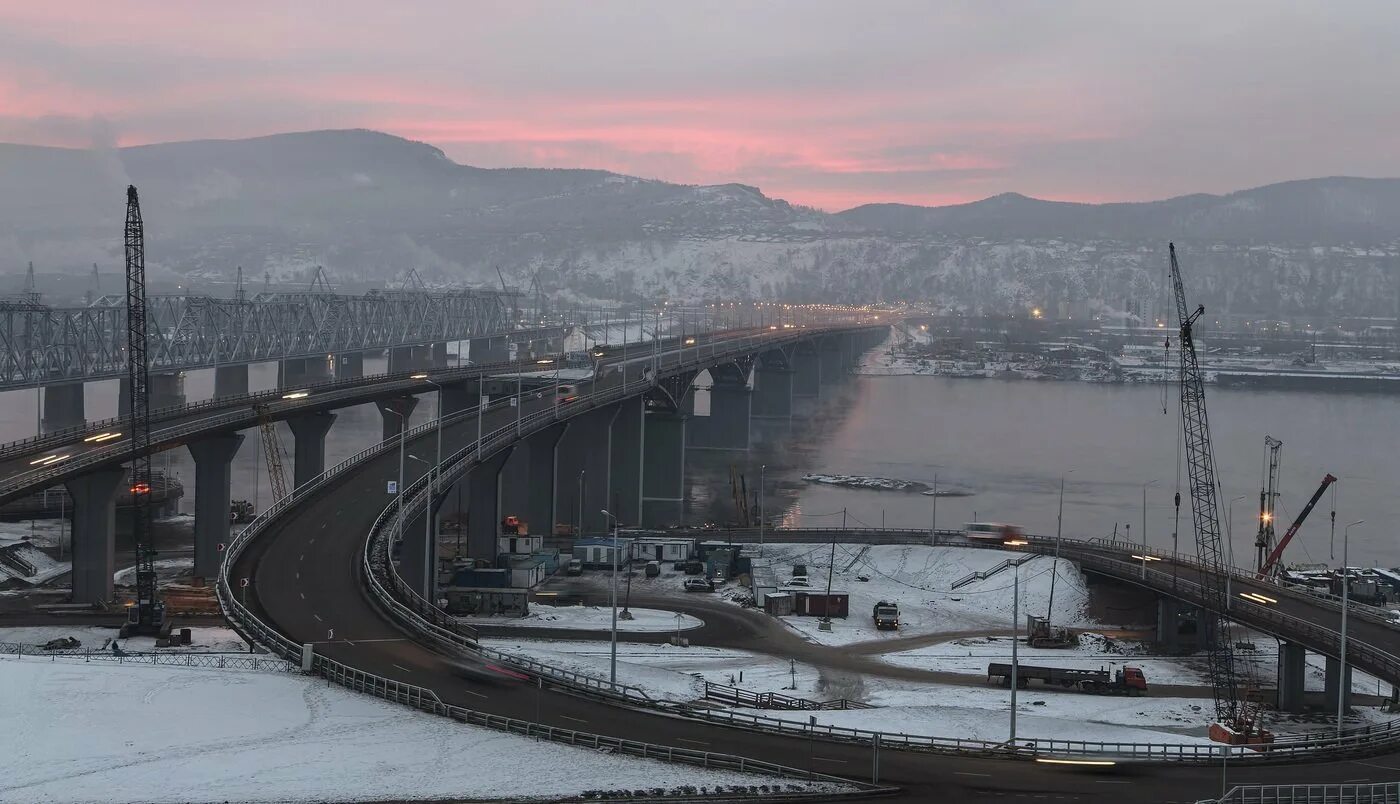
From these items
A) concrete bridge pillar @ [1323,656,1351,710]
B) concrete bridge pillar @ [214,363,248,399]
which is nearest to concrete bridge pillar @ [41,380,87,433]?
concrete bridge pillar @ [214,363,248,399]

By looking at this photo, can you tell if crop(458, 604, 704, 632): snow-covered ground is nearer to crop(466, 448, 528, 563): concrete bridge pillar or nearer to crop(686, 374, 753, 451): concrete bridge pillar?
crop(466, 448, 528, 563): concrete bridge pillar

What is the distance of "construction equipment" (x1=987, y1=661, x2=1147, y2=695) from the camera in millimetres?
41375

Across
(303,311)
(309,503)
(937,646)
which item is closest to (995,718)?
(937,646)

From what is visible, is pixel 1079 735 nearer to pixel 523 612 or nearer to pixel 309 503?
pixel 523 612

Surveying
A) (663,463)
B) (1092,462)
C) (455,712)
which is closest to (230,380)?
(663,463)

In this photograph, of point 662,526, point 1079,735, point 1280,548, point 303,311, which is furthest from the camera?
point 303,311

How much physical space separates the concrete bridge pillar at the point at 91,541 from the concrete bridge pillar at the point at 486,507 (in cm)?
1577

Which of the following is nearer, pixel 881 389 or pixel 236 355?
pixel 236 355

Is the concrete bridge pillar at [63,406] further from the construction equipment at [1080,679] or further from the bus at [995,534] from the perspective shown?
the construction equipment at [1080,679]

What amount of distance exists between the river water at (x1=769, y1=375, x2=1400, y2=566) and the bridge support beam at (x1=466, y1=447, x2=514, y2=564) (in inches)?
888

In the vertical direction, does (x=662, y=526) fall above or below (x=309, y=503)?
below

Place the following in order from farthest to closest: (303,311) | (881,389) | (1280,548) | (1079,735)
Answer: (881,389) < (303,311) < (1280,548) < (1079,735)

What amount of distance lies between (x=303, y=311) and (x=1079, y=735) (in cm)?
13076

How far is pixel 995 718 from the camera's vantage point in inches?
1366
